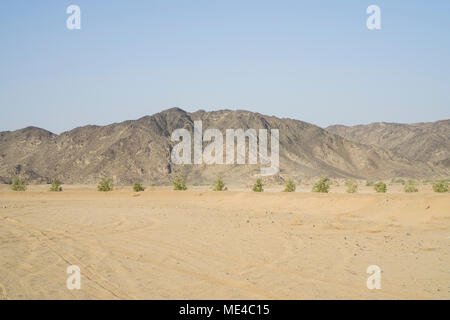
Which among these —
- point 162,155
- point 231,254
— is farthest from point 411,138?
point 231,254

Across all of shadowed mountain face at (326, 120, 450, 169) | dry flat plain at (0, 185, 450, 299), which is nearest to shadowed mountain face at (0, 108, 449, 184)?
shadowed mountain face at (326, 120, 450, 169)

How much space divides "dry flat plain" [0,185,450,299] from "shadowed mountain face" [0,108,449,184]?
210ft

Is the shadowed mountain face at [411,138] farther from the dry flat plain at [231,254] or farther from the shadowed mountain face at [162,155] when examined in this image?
the dry flat plain at [231,254]

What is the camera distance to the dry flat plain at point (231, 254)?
311 inches

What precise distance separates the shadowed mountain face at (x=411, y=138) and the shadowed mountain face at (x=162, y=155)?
13269 millimetres

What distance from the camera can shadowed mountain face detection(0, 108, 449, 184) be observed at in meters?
90.8

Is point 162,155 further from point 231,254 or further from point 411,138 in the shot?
point 231,254

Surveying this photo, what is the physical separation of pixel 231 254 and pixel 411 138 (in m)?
136

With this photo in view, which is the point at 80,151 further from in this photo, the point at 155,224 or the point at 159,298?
the point at 159,298

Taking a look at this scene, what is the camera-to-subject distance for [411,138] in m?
134

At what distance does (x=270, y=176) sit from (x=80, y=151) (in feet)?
158

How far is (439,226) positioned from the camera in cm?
1648
